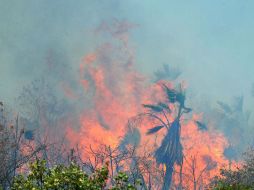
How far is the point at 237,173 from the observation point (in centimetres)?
2572

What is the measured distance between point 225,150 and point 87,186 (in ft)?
226

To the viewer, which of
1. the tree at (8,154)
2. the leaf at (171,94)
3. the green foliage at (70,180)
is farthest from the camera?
the leaf at (171,94)

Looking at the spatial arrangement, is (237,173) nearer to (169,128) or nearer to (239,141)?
(169,128)

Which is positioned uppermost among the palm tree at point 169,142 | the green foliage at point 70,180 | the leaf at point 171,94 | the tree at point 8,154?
the leaf at point 171,94

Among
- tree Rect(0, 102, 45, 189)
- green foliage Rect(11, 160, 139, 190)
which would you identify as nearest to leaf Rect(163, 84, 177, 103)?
tree Rect(0, 102, 45, 189)

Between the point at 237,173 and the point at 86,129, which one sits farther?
the point at 86,129

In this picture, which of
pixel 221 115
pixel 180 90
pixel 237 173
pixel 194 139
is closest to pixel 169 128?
pixel 180 90

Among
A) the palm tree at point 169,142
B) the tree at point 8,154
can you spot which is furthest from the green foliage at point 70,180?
the palm tree at point 169,142

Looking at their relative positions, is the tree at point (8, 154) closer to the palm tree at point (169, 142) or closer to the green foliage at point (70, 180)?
the green foliage at point (70, 180)

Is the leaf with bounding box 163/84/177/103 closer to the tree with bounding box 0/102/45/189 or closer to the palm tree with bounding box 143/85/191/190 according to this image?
the palm tree with bounding box 143/85/191/190

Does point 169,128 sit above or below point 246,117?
below

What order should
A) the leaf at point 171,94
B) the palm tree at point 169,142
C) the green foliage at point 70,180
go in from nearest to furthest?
1. the green foliage at point 70,180
2. the palm tree at point 169,142
3. the leaf at point 171,94

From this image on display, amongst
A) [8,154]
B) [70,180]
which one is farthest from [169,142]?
[70,180]

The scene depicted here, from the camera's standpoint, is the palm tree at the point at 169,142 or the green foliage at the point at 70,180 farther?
the palm tree at the point at 169,142
